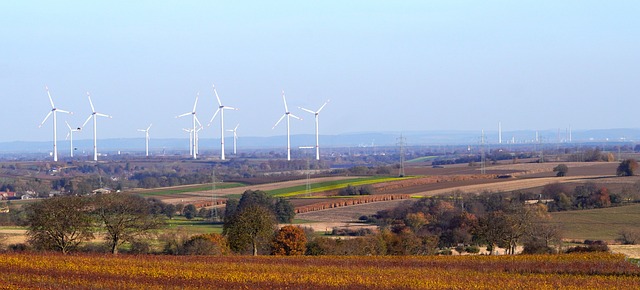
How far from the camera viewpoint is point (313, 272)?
30.7 meters

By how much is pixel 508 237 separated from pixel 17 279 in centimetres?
2933

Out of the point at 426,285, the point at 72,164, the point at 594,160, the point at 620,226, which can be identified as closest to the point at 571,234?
the point at 620,226

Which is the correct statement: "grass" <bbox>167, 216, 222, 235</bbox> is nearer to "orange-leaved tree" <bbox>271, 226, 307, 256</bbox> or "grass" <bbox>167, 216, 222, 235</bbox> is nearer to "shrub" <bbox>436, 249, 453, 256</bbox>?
"orange-leaved tree" <bbox>271, 226, 307, 256</bbox>

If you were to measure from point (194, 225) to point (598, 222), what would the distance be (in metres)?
29.3

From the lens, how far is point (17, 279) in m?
26.8

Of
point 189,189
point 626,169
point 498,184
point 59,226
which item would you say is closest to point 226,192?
point 189,189

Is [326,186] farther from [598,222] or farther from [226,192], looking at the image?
[598,222]

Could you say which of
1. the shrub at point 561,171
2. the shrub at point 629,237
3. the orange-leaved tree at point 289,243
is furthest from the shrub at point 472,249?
the shrub at point 561,171

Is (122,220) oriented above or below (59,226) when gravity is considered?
above

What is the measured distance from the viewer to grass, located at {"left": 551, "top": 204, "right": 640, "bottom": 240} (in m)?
58.8

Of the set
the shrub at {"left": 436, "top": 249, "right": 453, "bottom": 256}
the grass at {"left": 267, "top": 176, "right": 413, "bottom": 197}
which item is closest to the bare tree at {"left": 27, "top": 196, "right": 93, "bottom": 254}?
the shrub at {"left": 436, "top": 249, "right": 453, "bottom": 256}

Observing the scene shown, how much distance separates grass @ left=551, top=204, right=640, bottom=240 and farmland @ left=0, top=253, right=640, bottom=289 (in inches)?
853

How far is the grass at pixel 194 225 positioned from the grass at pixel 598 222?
Answer: 23.7 meters

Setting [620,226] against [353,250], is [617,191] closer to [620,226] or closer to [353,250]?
[620,226]
